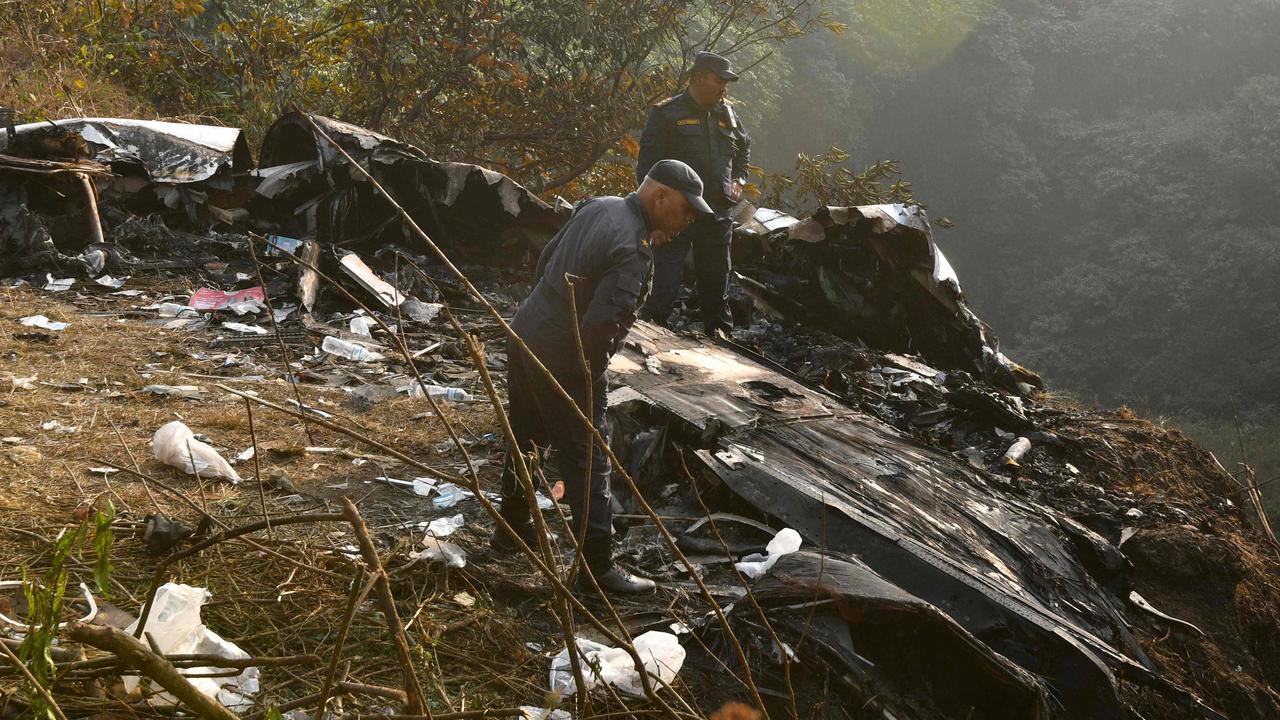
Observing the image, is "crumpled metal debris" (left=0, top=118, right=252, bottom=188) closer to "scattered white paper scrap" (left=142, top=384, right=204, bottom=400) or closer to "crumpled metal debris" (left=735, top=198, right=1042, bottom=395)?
"scattered white paper scrap" (left=142, top=384, right=204, bottom=400)

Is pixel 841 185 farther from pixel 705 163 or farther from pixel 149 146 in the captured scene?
pixel 149 146

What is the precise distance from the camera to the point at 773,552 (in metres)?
3.13

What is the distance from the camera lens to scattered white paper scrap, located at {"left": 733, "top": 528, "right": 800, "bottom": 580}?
3115mm

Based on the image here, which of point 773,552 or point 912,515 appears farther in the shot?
point 912,515

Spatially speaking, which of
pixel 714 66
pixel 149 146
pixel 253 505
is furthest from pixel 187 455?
pixel 149 146

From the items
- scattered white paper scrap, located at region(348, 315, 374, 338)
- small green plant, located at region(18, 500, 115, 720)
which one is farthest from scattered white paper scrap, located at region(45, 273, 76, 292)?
small green plant, located at region(18, 500, 115, 720)

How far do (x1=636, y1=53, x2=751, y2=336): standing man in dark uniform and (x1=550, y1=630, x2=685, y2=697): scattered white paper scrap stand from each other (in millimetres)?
3804

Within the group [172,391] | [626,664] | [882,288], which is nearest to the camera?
[626,664]

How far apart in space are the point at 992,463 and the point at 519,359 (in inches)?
141

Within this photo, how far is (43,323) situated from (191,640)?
4040 millimetres

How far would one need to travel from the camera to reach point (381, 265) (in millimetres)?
6961

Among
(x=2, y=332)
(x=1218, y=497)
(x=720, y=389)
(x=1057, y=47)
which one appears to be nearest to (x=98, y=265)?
(x=2, y=332)

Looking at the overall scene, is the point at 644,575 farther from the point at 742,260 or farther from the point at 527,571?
the point at 742,260

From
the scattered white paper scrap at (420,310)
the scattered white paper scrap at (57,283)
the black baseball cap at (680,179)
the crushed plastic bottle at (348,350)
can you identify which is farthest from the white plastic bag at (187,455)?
the scattered white paper scrap at (57,283)
